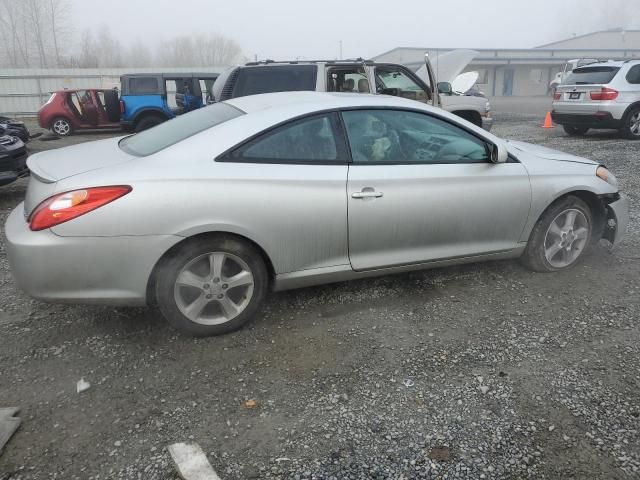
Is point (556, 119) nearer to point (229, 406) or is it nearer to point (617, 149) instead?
point (617, 149)

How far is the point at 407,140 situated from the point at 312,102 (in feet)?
2.44

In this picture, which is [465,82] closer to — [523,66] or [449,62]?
[449,62]

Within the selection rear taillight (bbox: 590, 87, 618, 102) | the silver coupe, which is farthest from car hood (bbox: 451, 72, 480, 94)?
the silver coupe

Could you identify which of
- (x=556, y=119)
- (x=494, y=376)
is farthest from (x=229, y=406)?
(x=556, y=119)

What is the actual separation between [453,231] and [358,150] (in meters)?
0.93

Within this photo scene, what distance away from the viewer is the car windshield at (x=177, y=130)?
3195 millimetres

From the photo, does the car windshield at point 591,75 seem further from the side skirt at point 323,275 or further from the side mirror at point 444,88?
the side skirt at point 323,275

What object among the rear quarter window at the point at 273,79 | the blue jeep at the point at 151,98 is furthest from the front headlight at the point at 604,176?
the blue jeep at the point at 151,98

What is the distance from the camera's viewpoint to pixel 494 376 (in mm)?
2746

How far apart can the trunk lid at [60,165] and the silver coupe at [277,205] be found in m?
0.01

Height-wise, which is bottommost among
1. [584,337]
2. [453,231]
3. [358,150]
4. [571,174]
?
[584,337]

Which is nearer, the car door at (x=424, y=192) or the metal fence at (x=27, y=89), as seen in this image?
the car door at (x=424, y=192)

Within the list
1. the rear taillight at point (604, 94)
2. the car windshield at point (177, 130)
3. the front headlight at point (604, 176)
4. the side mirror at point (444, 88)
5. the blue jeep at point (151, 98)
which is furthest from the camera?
the blue jeep at point (151, 98)

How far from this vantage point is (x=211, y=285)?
304 centimetres
